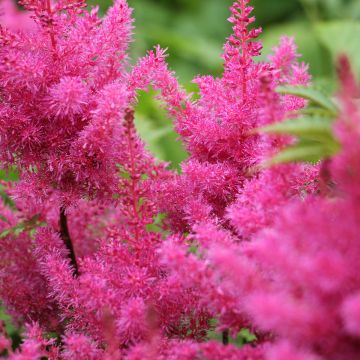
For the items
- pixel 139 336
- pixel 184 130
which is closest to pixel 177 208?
pixel 184 130

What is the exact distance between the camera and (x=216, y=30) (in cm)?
402

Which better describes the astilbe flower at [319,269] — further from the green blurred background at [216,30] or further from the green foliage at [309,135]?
the green blurred background at [216,30]

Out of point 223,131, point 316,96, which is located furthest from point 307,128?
point 223,131

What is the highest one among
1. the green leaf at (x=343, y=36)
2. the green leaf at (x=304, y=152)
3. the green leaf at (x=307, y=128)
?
the green leaf at (x=343, y=36)

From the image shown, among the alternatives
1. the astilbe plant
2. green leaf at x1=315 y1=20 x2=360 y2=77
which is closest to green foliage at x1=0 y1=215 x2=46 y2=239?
the astilbe plant

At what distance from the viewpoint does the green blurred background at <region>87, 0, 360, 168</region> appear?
255cm

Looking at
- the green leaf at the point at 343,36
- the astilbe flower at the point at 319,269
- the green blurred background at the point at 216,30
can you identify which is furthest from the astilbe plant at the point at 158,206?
the green leaf at the point at 343,36

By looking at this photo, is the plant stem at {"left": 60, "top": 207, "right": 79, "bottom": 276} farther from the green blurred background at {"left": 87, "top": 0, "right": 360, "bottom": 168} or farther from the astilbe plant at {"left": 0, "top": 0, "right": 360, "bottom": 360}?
the green blurred background at {"left": 87, "top": 0, "right": 360, "bottom": 168}

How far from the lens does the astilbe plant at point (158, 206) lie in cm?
72

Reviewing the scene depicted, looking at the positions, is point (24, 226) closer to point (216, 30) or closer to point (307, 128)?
point (307, 128)

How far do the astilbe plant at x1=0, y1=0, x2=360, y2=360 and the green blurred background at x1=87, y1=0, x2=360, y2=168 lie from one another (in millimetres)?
1081

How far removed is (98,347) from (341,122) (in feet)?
1.75

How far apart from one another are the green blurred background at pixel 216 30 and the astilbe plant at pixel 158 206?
1081mm

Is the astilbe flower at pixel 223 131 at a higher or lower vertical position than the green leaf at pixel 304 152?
higher
